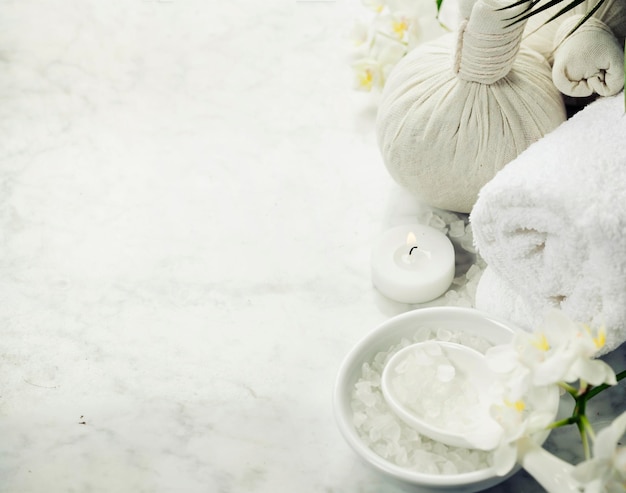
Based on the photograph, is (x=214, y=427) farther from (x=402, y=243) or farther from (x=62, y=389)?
(x=402, y=243)

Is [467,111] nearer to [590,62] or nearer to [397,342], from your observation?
[590,62]

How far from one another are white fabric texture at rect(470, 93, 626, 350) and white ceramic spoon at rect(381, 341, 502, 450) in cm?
9

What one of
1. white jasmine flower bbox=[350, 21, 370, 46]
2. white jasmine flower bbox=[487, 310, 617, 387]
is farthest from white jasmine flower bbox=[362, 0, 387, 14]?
white jasmine flower bbox=[487, 310, 617, 387]

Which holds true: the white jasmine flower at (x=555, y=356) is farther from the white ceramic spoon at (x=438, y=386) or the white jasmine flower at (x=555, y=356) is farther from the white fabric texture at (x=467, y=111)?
the white fabric texture at (x=467, y=111)

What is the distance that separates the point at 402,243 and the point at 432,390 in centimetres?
22

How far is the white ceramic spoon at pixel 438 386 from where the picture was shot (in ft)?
2.27

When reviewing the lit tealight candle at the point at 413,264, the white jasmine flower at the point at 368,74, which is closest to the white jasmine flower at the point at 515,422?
the lit tealight candle at the point at 413,264

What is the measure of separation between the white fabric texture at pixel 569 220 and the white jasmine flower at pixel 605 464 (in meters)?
0.11

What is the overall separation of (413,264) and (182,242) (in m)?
0.31

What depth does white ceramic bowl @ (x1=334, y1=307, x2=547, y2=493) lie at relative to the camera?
63 centimetres

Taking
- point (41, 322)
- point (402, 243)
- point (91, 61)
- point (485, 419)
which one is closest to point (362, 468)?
point (485, 419)

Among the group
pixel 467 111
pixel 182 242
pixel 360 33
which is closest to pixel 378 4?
pixel 360 33

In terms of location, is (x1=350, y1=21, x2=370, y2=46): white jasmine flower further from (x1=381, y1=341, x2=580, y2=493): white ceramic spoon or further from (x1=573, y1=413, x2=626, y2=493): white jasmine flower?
(x1=573, y1=413, x2=626, y2=493): white jasmine flower

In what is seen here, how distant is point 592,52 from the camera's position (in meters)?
0.72
